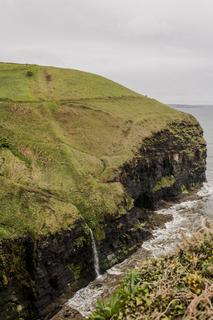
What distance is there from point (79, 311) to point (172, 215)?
26130mm

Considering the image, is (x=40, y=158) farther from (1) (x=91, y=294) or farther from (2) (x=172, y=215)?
(2) (x=172, y=215)

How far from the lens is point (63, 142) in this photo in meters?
50.2

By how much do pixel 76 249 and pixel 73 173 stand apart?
36.3 ft

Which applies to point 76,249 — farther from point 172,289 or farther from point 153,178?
point 153,178

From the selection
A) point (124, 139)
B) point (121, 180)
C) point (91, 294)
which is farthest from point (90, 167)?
point (91, 294)

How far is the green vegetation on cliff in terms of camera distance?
390 inches

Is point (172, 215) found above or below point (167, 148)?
below

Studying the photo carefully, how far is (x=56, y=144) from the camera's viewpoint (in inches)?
1914

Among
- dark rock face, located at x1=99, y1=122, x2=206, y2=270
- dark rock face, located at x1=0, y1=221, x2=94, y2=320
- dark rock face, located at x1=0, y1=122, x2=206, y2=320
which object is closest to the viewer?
dark rock face, located at x1=0, y1=221, x2=94, y2=320

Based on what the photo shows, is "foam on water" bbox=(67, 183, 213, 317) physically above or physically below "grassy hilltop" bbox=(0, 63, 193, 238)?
below

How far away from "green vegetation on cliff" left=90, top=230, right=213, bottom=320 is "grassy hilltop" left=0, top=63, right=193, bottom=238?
19.8m

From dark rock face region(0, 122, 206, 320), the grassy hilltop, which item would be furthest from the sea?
the grassy hilltop

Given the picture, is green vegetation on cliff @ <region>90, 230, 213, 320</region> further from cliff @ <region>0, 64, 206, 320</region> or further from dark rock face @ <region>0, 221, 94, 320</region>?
cliff @ <region>0, 64, 206, 320</region>

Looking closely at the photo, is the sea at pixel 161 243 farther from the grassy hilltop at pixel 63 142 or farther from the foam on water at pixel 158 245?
the grassy hilltop at pixel 63 142
